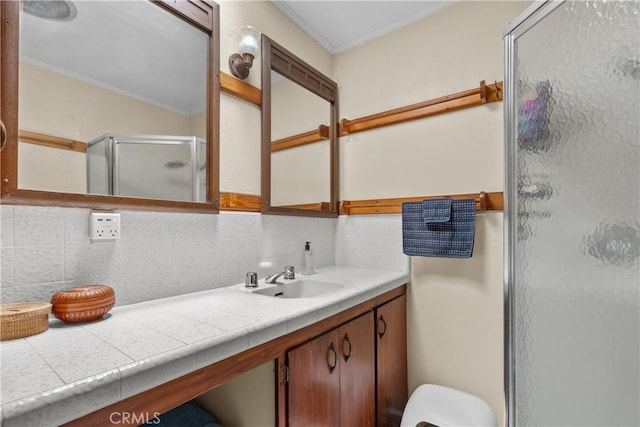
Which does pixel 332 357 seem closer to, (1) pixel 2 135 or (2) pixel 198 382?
(2) pixel 198 382

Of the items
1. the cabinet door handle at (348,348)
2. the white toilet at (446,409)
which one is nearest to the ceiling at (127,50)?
the cabinet door handle at (348,348)

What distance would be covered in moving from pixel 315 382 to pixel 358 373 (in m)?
0.32

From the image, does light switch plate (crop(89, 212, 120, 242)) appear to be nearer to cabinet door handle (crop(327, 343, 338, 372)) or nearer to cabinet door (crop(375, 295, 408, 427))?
cabinet door handle (crop(327, 343, 338, 372))

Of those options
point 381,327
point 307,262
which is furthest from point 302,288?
point 381,327

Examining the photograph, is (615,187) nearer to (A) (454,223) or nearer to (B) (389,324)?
(A) (454,223)

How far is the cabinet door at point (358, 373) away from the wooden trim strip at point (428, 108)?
1170 millimetres

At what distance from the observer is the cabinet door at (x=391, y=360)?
1.46 meters

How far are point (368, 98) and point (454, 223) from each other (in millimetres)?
1003

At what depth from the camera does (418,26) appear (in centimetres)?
180

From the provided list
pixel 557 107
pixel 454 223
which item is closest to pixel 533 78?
pixel 557 107

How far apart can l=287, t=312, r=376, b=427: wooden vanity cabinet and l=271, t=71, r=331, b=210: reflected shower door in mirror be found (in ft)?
2.63

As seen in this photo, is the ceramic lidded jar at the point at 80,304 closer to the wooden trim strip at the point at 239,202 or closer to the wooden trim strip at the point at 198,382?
the wooden trim strip at the point at 198,382

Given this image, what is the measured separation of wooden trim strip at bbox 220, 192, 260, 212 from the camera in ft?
4.56

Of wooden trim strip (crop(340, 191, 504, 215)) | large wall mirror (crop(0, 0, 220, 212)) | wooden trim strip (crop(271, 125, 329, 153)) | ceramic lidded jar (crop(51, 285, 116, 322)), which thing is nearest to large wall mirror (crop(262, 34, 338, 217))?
wooden trim strip (crop(271, 125, 329, 153))
